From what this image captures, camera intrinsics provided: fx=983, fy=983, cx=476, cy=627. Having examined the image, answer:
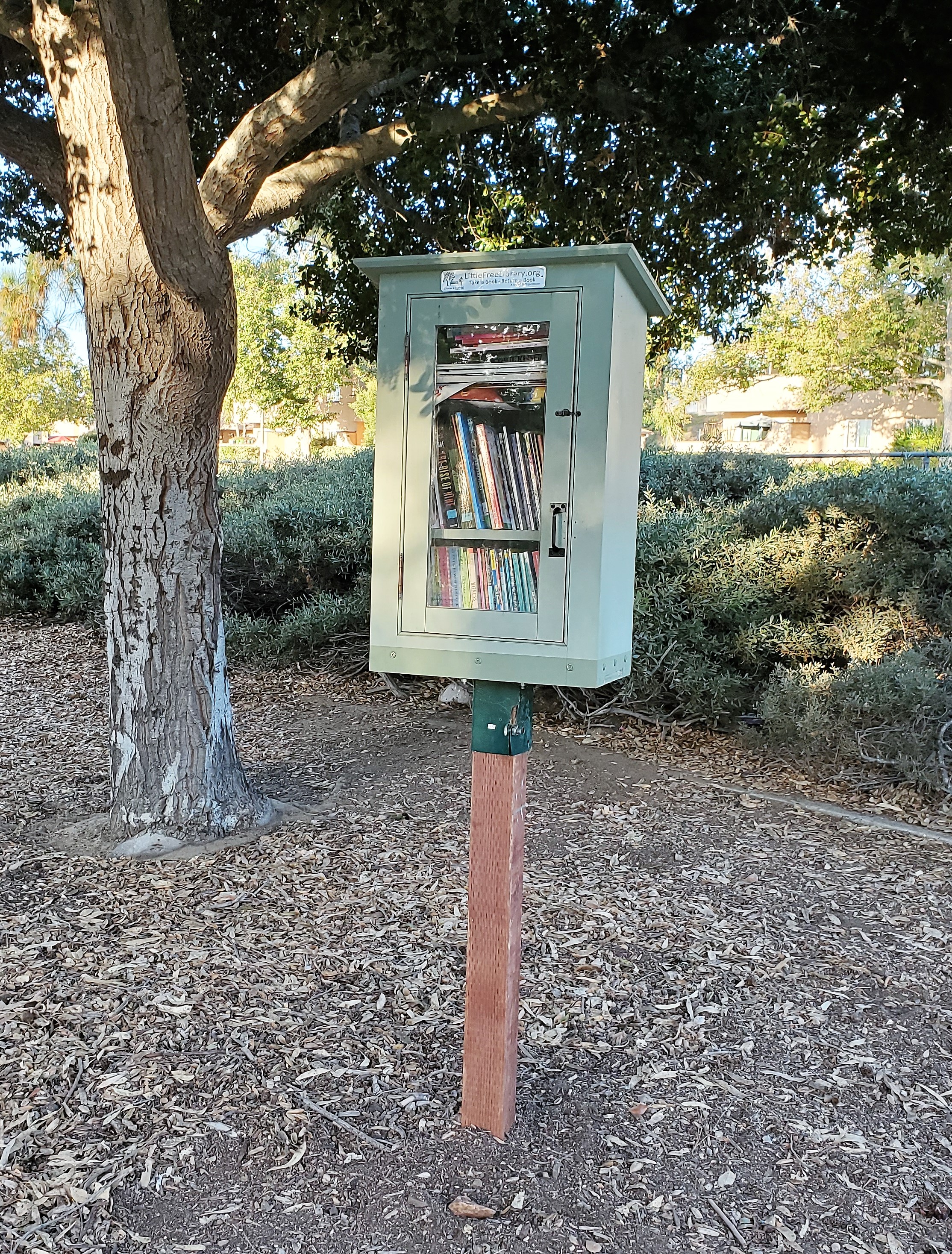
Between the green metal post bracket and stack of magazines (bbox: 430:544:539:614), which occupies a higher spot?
stack of magazines (bbox: 430:544:539:614)

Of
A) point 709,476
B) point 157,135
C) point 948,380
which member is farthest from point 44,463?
point 948,380

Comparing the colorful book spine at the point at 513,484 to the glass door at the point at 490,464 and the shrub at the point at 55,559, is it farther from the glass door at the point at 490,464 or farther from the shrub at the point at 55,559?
the shrub at the point at 55,559

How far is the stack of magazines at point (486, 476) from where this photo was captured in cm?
233

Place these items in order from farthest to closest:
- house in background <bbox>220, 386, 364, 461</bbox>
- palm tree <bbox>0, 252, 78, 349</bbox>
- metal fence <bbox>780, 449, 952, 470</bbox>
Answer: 1. house in background <bbox>220, 386, 364, 461</bbox>
2. palm tree <bbox>0, 252, 78, 349</bbox>
3. metal fence <bbox>780, 449, 952, 470</bbox>

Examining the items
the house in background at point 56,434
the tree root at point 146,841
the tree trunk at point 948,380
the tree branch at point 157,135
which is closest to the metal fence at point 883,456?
the tree root at point 146,841

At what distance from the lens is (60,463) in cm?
1384

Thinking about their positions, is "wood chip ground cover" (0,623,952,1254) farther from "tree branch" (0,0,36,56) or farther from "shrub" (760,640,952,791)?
"tree branch" (0,0,36,56)

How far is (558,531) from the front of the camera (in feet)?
7.45

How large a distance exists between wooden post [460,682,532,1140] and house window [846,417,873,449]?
1291 inches

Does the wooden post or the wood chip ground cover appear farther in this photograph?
the wooden post

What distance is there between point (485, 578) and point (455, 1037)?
1450 millimetres

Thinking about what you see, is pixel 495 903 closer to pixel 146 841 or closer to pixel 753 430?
pixel 146 841

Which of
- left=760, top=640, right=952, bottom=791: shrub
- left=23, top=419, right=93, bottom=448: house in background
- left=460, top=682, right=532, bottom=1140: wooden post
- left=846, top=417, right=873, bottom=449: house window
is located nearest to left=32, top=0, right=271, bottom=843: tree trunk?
left=460, top=682, right=532, bottom=1140: wooden post

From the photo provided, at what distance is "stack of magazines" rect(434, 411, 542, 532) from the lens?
2.33m
